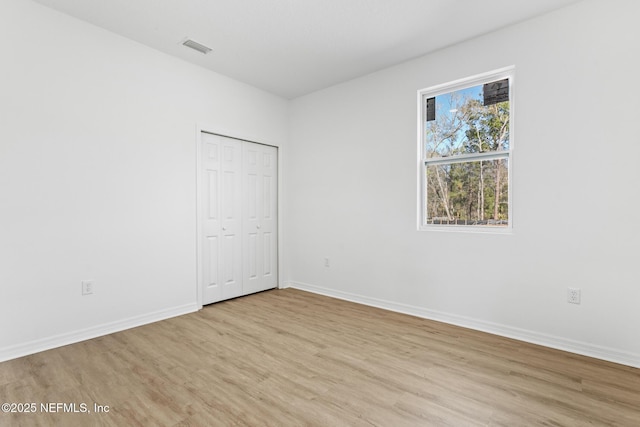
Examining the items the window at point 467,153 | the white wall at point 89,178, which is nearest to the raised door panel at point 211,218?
the white wall at point 89,178

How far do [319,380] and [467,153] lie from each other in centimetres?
249

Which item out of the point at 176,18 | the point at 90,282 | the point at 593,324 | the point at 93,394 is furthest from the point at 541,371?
the point at 176,18

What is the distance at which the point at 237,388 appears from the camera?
1.97 metres

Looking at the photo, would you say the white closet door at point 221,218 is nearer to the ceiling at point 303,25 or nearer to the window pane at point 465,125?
the ceiling at point 303,25

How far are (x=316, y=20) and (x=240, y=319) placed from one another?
295 centimetres

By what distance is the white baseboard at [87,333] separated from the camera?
237cm

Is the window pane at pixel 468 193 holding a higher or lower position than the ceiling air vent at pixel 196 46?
lower

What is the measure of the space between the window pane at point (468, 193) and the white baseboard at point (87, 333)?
292 cm

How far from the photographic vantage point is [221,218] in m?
3.84

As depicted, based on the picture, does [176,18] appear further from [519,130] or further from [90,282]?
[519,130]

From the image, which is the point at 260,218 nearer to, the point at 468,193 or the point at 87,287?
the point at 87,287

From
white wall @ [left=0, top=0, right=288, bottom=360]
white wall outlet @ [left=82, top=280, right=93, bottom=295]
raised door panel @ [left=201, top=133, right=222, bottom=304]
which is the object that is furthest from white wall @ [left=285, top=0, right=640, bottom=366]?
white wall outlet @ [left=82, top=280, right=93, bottom=295]

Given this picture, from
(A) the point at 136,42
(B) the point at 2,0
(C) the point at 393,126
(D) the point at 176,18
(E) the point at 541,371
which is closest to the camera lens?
(E) the point at 541,371

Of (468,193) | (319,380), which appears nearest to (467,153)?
(468,193)
